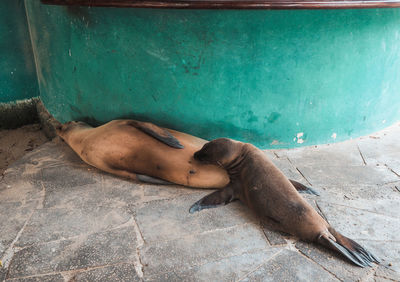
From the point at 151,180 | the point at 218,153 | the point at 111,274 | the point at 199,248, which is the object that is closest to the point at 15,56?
the point at 151,180

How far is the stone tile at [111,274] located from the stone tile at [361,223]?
1.67m

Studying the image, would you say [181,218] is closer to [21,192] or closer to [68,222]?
[68,222]

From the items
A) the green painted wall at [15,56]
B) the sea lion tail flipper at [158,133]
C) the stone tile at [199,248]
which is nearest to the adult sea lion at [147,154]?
the sea lion tail flipper at [158,133]

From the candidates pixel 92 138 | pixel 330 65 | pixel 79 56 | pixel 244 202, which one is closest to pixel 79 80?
pixel 79 56

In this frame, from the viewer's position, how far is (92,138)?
390 centimetres

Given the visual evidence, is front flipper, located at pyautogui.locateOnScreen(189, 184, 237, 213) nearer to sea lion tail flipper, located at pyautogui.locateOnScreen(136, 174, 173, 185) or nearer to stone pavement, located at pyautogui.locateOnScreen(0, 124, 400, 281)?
stone pavement, located at pyautogui.locateOnScreen(0, 124, 400, 281)

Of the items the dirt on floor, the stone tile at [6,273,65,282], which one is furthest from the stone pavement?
the dirt on floor

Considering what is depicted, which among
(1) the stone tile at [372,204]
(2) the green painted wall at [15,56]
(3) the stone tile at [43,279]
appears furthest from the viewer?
(2) the green painted wall at [15,56]

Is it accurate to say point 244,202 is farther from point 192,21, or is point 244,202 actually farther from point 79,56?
point 79,56

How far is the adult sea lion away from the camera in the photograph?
11.3 ft

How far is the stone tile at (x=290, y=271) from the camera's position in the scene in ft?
7.80

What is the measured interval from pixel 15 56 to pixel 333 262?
5.27 meters

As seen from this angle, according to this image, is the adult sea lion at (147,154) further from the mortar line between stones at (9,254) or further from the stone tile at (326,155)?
the mortar line between stones at (9,254)

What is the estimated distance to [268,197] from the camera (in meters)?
2.91
